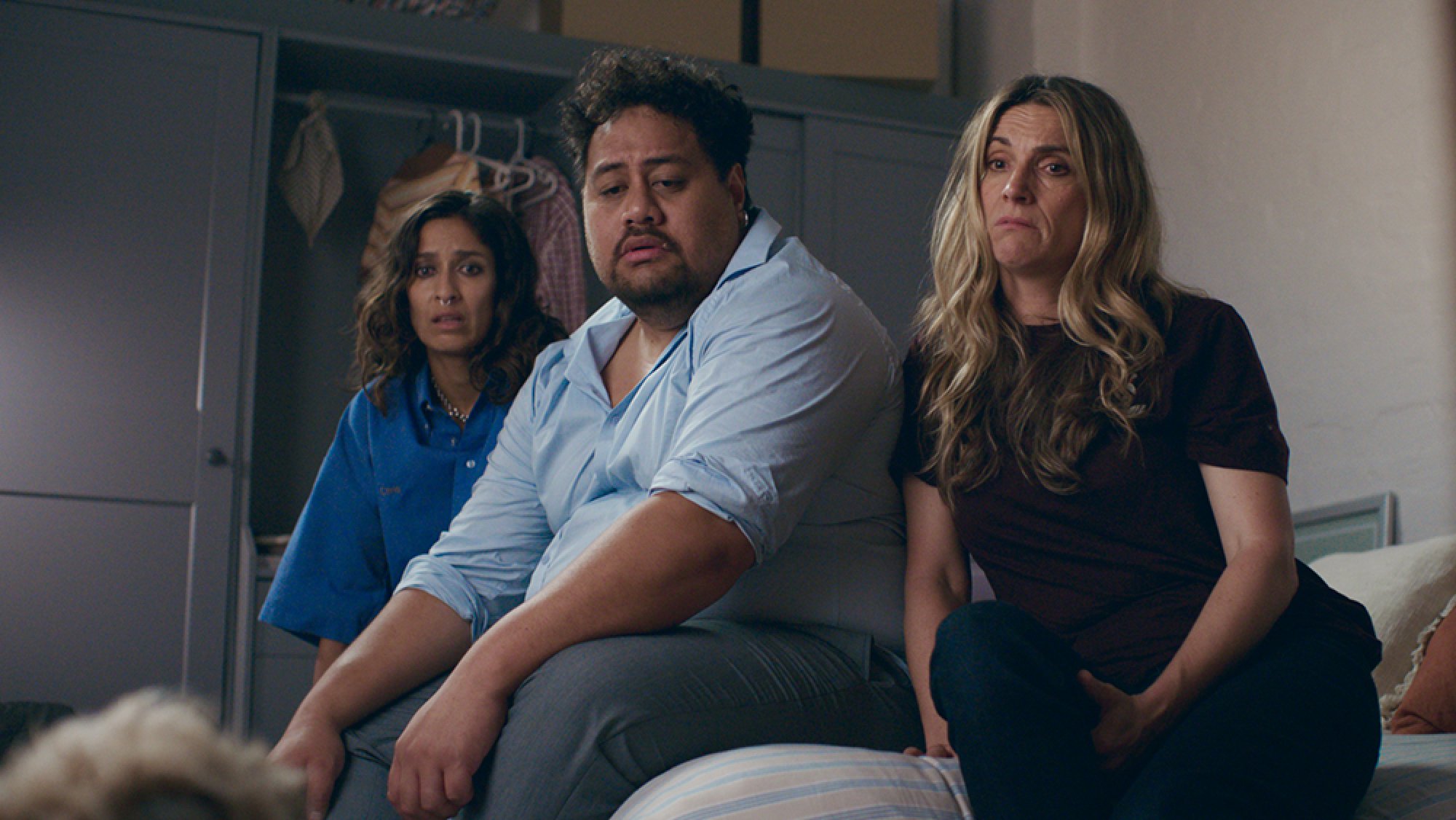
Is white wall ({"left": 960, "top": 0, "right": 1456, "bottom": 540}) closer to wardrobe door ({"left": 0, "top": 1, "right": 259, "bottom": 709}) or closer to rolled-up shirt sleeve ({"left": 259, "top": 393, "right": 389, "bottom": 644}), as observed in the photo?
rolled-up shirt sleeve ({"left": 259, "top": 393, "right": 389, "bottom": 644})

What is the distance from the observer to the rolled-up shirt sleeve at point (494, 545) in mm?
1575

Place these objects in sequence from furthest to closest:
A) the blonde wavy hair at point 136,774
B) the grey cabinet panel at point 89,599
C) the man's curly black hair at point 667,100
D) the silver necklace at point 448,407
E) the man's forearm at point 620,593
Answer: the grey cabinet panel at point 89,599
the silver necklace at point 448,407
the man's curly black hair at point 667,100
the man's forearm at point 620,593
the blonde wavy hair at point 136,774

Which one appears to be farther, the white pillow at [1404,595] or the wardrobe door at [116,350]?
the wardrobe door at [116,350]

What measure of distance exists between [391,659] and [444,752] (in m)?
0.31

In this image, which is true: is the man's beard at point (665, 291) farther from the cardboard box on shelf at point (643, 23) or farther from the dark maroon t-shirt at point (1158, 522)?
the cardboard box on shelf at point (643, 23)

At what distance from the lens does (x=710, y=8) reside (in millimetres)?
3451

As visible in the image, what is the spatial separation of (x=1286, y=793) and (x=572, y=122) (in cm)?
117

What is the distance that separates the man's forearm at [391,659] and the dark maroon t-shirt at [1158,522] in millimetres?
634

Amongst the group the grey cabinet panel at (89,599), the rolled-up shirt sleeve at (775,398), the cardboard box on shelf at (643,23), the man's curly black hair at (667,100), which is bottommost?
the grey cabinet panel at (89,599)

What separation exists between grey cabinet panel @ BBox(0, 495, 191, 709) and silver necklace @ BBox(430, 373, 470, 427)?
95 cm

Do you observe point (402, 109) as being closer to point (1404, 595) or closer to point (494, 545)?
point (494, 545)

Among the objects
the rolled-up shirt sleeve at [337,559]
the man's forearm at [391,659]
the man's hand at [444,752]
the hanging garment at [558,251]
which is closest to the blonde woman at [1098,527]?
the man's hand at [444,752]

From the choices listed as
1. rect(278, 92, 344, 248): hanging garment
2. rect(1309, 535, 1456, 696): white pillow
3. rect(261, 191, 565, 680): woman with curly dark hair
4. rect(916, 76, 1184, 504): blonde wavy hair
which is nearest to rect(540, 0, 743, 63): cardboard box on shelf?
rect(278, 92, 344, 248): hanging garment

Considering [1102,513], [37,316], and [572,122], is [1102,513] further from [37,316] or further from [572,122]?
[37,316]
